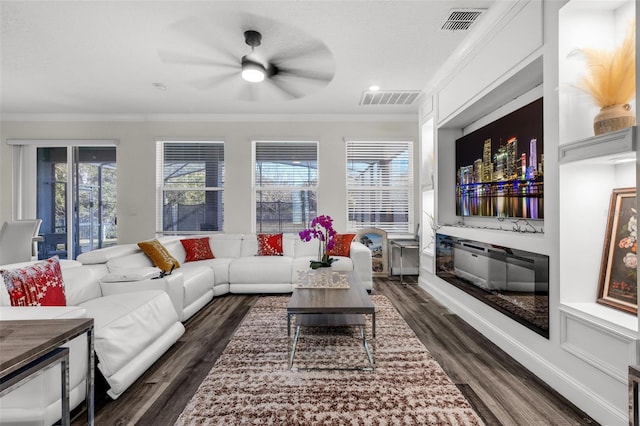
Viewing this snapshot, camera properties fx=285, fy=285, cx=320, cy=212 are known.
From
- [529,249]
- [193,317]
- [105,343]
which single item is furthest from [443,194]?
[105,343]

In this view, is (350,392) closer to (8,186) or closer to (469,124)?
(469,124)

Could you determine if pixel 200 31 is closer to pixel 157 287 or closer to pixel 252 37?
pixel 252 37

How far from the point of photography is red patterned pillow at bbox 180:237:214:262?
4.18 m

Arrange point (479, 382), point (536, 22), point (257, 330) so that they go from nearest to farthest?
point (479, 382)
point (536, 22)
point (257, 330)

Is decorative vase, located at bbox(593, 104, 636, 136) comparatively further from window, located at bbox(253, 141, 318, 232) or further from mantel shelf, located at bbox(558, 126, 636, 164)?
window, located at bbox(253, 141, 318, 232)

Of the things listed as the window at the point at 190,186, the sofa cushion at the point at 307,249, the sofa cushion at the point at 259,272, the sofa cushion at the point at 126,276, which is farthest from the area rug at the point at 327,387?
the window at the point at 190,186

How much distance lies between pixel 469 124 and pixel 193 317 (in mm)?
3922

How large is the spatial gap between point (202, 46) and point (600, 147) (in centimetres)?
325

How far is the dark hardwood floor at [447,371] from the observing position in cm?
156

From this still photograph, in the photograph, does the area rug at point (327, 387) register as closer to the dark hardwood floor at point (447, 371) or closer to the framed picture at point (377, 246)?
the dark hardwood floor at point (447, 371)

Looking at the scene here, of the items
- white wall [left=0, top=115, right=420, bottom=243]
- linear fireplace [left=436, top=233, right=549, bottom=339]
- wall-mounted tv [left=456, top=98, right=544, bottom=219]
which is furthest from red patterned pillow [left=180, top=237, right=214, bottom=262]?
wall-mounted tv [left=456, top=98, right=544, bottom=219]

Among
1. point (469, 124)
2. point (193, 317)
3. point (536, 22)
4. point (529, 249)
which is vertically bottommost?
point (193, 317)

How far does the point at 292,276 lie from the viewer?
392 cm

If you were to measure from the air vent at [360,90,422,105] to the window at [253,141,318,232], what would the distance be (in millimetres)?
1243
